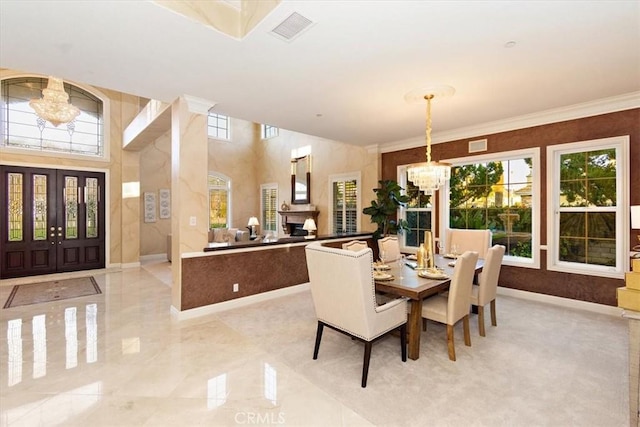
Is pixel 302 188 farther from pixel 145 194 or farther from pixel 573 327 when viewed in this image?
pixel 573 327

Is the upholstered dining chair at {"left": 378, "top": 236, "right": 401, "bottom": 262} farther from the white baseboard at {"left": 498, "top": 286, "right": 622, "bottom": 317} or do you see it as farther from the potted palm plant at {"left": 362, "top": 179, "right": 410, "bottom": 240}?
the white baseboard at {"left": 498, "top": 286, "right": 622, "bottom": 317}

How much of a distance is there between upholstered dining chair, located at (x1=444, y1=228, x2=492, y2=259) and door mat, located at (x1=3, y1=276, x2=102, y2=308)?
5.84 m

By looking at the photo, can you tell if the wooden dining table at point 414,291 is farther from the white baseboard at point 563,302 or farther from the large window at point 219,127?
the large window at point 219,127

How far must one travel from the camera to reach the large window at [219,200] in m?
9.40

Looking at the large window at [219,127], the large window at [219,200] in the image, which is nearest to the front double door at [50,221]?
the large window at [219,200]

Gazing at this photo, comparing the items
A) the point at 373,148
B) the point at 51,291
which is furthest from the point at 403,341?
the point at 51,291

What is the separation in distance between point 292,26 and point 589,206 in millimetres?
4567

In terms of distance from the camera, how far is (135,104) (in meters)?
7.12

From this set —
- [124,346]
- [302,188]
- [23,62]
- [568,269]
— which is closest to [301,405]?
[124,346]

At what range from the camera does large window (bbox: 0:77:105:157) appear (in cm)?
581

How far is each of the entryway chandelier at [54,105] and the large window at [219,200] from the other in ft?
15.7

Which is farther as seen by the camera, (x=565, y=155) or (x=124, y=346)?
(x=565, y=155)

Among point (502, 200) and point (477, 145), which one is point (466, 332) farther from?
point (477, 145)

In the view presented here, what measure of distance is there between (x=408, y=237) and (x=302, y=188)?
3.44 m
